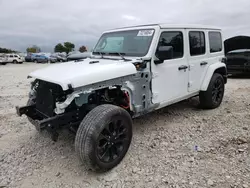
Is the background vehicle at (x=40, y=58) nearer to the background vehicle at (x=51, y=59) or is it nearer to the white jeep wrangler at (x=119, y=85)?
the background vehicle at (x=51, y=59)

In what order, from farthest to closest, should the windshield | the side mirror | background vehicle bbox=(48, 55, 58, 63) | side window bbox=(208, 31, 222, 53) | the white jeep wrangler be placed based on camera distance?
background vehicle bbox=(48, 55, 58, 63) → side window bbox=(208, 31, 222, 53) → the windshield → the side mirror → the white jeep wrangler

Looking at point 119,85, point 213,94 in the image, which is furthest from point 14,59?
point 119,85

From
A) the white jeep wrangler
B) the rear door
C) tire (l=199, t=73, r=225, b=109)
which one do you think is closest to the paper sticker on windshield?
the white jeep wrangler

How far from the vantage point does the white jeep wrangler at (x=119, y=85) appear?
9.52ft

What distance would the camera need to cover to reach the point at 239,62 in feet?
33.0

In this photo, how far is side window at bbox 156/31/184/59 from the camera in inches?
157

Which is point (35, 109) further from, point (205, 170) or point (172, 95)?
point (205, 170)

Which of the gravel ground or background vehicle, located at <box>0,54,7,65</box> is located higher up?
background vehicle, located at <box>0,54,7,65</box>

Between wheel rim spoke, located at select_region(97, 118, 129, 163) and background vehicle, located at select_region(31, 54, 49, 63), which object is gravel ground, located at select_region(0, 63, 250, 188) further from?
background vehicle, located at select_region(31, 54, 49, 63)

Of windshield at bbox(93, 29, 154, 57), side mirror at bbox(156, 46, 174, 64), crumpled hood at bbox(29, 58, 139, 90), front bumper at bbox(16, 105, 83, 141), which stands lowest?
front bumper at bbox(16, 105, 83, 141)

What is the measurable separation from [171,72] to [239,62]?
7.37 metres

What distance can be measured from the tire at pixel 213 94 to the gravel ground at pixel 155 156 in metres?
0.29

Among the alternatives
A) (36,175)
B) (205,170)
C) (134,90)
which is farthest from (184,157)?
(36,175)

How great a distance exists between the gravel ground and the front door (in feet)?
2.23
